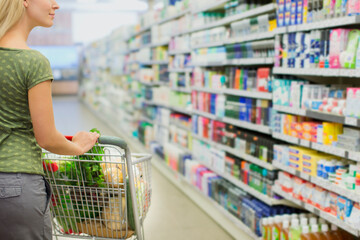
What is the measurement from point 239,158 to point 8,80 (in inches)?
125

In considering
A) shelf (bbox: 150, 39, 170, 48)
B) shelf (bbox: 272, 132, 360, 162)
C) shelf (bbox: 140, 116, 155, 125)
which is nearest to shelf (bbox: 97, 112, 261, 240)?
shelf (bbox: 140, 116, 155, 125)

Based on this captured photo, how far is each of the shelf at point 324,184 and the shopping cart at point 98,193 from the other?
4.60ft

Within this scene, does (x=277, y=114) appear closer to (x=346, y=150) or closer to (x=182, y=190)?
(x=346, y=150)

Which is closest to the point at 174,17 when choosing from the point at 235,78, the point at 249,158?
the point at 235,78

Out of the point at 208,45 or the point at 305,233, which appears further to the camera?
the point at 208,45

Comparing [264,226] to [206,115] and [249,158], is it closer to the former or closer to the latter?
[249,158]

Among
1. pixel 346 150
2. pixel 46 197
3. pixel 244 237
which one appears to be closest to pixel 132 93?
pixel 244 237

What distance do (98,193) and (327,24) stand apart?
1.94 m

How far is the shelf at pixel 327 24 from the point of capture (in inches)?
100

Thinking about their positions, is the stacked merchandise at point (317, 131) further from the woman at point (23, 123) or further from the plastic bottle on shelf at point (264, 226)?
the woman at point (23, 123)

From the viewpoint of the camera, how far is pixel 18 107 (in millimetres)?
1548

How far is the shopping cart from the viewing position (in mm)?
2002

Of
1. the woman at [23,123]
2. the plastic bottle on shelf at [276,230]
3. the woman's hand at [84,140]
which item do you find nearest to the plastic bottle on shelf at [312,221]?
the plastic bottle on shelf at [276,230]

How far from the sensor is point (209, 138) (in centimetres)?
491
